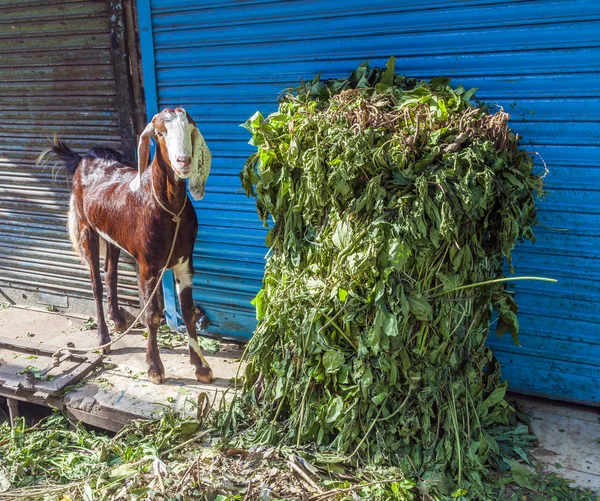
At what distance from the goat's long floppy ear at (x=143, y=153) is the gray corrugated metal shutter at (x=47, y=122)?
1.42 m

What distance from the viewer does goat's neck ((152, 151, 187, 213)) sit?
4.12 metres

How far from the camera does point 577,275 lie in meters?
4.05

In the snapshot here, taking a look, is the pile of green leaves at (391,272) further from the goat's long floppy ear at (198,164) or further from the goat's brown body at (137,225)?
the goat's brown body at (137,225)

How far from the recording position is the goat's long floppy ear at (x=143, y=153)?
402 centimetres

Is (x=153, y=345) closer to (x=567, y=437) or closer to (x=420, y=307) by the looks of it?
(x=420, y=307)

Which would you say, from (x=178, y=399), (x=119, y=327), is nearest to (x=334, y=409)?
(x=178, y=399)

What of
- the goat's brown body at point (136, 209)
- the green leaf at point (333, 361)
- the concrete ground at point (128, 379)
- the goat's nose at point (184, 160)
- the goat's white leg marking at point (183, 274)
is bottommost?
the concrete ground at point (128, 379)

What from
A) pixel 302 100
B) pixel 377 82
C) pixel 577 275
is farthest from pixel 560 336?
pixel 302 100

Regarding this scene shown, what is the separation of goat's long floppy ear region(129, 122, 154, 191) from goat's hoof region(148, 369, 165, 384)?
148cm

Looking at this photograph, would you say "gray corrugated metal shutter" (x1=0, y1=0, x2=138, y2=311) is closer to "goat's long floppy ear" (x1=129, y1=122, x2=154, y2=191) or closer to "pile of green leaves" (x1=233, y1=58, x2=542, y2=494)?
"goat's long floppy ear" (x1=129, y1=122, x2=154, y2=191)

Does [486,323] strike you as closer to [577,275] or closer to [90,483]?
[577,275]

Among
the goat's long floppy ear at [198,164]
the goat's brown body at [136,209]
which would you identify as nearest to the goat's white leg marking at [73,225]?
the goat's brown body at [136,209]

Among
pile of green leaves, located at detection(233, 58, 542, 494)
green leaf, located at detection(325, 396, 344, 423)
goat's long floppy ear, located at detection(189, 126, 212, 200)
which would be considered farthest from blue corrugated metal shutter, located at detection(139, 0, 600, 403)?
green leaf, located at detection(325, 396, 344, 423)

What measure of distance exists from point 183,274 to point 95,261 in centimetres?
128
